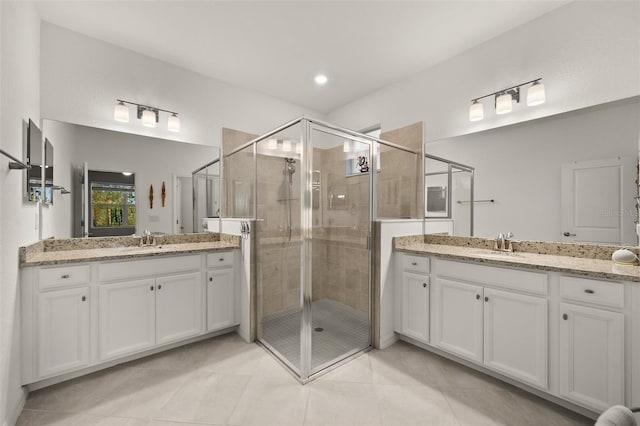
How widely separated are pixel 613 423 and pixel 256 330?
2.33 m

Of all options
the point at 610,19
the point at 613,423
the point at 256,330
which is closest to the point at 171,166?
the point at 256,330

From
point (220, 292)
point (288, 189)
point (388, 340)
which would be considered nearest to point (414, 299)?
point (388, 340)

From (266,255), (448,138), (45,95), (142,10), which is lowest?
(266,255)

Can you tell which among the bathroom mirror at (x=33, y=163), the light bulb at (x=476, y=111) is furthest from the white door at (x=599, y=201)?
the bathroom mirror at (x=33, y=163)

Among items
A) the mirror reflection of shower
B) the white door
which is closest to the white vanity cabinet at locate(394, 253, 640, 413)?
the white door

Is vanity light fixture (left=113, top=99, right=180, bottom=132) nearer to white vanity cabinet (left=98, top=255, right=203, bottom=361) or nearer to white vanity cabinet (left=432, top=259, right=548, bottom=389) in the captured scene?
white vanity cabinet (left=98, top=255, right=203, bottom=361)

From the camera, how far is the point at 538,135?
212 centimetres

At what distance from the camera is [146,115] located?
2.57m

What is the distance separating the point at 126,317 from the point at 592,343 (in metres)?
3.05

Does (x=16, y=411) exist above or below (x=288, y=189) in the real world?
below

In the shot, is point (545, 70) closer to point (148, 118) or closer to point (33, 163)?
point (148, 118)

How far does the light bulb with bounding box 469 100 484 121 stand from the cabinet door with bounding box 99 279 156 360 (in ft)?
10.3

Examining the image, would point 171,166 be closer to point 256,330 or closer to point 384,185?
point 256,330

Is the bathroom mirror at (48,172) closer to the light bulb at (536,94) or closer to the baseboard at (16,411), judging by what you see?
the baseboard at (16,411)
